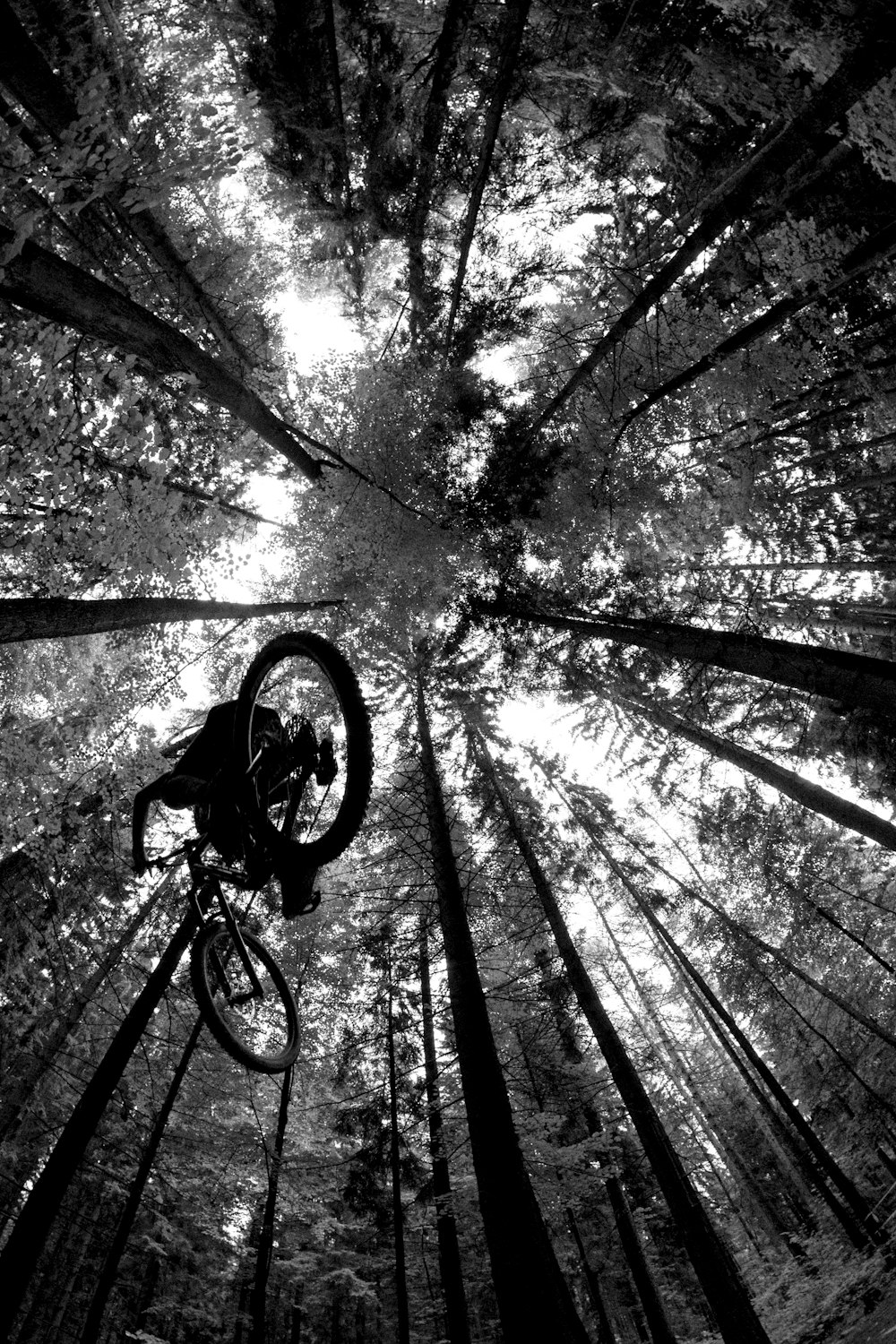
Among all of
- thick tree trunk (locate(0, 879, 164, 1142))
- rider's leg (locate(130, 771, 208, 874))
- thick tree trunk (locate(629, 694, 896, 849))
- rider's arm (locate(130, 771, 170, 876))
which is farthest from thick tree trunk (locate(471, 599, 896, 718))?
thick tree trunk (locate(0, 879, 164, 1142))

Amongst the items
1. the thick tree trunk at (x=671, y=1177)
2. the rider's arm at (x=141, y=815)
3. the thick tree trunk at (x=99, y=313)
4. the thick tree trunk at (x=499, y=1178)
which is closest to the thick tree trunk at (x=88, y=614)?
the rider's arm at (x=141, y=815)

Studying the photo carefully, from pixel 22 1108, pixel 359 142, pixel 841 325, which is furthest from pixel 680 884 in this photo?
pixel 359 142

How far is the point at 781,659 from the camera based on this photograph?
6.23 metres

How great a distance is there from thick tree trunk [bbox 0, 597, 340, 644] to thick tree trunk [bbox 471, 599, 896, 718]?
5.25 m

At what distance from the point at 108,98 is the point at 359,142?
307cm

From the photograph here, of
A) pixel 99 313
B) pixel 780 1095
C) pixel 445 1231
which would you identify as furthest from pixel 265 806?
pixel 780 1095

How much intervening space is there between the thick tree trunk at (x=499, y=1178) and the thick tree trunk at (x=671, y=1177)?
1.79 metres

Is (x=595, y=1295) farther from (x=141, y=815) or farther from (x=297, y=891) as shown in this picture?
(x=141, y=815)

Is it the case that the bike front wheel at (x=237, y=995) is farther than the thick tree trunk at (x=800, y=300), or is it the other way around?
the thick tree trunk at (x=800, y=300)

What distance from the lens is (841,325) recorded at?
7633mm

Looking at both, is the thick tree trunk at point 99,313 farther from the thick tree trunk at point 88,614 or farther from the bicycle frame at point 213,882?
the bicycle frame at point 213,882

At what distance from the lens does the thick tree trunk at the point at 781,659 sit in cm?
571

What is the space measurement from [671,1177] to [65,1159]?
697 centimetres

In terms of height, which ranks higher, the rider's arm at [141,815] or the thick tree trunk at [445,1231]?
the thick tree trunk at [445,1231]
